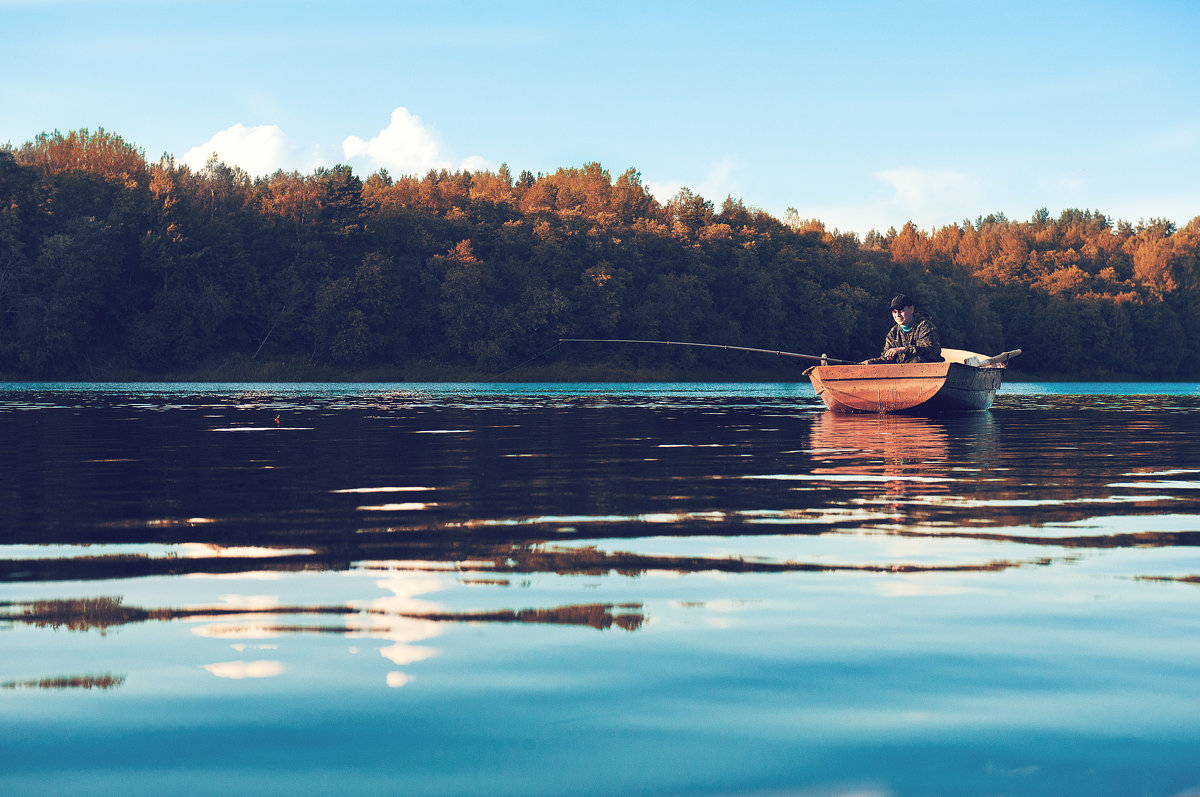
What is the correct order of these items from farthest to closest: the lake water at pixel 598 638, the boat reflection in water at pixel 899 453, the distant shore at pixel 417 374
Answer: the distant shore at pixel 417 374, the boat reflection in water at pixel 899 453, the lake water at pixel 598 638

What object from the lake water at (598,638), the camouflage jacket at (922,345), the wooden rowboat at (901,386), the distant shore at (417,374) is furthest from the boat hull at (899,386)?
the distant shore at (417,374)

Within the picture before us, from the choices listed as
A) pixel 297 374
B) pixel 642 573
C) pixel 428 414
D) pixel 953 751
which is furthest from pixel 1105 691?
pixel 297 374

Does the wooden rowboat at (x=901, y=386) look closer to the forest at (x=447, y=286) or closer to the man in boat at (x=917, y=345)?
the man in boat at (x=917, y=345)

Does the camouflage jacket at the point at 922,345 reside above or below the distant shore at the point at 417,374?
above

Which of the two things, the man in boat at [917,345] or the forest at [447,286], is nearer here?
the man in boat at [917,345]

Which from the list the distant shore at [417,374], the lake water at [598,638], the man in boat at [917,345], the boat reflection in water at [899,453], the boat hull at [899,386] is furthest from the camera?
the distant shore at [417,374]

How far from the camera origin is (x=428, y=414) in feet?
109

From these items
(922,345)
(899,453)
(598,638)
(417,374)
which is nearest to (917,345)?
(922,345)

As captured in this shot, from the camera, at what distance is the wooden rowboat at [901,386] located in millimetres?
28844

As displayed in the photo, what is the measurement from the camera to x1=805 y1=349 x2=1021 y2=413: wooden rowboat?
28844mm

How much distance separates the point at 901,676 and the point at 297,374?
301 ft

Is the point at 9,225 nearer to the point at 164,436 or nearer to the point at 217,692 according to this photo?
the point at 164,436

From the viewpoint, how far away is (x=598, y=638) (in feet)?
18.2

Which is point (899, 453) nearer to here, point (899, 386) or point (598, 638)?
point (899, 386)
